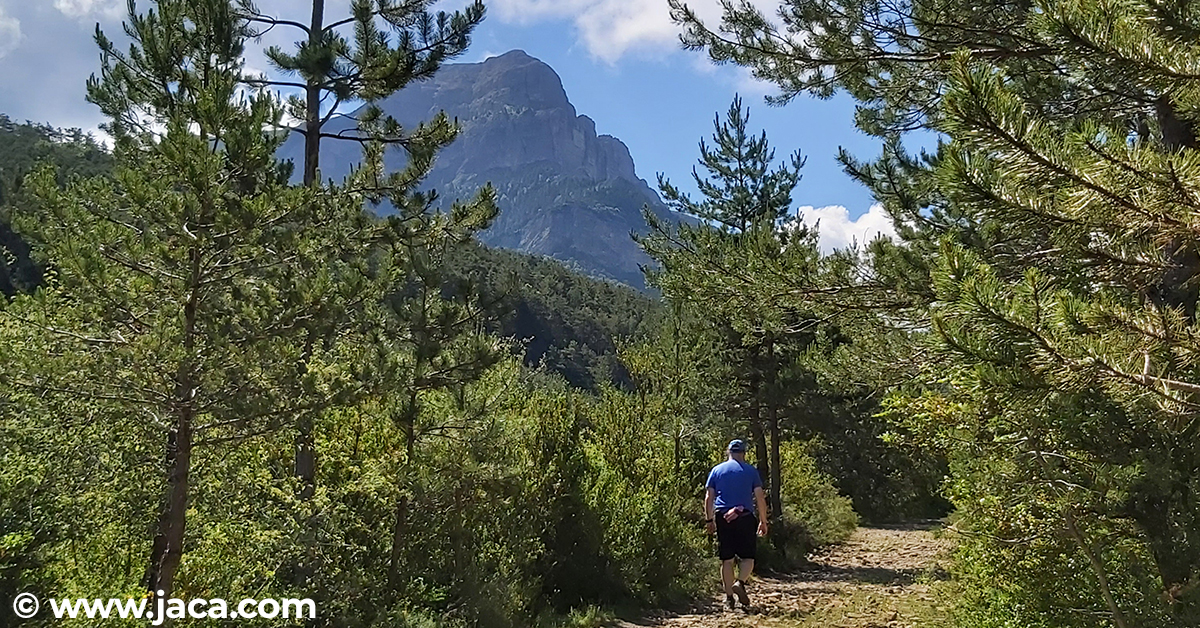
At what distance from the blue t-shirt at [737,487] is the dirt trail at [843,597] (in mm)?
1160

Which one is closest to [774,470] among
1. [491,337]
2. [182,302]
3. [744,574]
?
[744,574]

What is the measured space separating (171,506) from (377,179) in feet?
12.5

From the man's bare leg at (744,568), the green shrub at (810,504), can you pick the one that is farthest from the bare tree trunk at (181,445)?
the green shrub at (810,504)

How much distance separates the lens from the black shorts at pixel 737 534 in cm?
742

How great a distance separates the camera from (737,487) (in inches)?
296

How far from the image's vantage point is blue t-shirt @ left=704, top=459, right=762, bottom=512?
7.48m

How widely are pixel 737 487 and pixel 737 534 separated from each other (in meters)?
0.45

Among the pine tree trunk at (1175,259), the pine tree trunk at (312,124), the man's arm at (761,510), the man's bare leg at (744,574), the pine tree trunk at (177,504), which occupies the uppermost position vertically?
the pine tree trunk at (312,124)

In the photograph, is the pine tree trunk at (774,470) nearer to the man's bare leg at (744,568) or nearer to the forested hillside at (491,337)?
the forested hillside at (491,337)

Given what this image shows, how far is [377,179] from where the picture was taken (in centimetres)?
739

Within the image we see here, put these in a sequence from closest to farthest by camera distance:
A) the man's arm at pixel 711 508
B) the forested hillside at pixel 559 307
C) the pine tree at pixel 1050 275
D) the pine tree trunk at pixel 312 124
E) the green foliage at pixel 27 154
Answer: the pine tree at pixel 1050 275 → the pine tree trunk at pixel 312 124 → the man's arm at pixel 711 508 → the green foliage at pixel 27 154 → the forested hillside at pixel 559 307

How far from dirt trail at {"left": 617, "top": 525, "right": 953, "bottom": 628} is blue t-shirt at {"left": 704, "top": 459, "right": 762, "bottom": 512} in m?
1.16

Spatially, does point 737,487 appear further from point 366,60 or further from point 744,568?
point 366,60

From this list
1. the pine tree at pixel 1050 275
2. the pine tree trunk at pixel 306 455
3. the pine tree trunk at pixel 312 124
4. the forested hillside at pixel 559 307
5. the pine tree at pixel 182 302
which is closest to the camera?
the pine tree at pixel 1050 275
